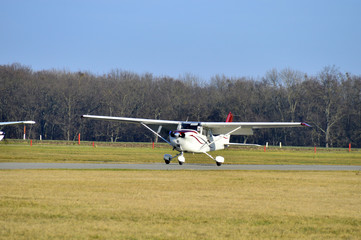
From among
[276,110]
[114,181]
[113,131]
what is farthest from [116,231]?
[276,110]

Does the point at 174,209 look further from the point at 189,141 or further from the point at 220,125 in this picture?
the point at 220,125

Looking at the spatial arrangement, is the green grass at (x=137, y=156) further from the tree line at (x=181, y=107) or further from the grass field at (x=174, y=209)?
the tree line at (x=181, y=107)

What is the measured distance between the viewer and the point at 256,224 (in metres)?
9.38

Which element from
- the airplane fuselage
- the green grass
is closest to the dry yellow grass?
the airplane fuselage

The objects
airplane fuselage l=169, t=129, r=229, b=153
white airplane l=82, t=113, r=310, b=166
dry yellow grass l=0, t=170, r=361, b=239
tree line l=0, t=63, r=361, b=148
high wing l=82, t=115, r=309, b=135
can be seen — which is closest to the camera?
dry yellow grass l=0, t=170, r=361, b=239

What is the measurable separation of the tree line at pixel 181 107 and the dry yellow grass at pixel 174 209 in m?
57.6

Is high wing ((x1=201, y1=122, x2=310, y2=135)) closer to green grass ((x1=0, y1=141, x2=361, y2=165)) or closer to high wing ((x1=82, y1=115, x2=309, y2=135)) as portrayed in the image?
high wing ((x1=82, y1=115, x2=309, y2=135))

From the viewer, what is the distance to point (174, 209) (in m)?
10.9

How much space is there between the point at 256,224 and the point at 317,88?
72.2 m

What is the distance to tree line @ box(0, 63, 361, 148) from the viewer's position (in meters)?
76.3

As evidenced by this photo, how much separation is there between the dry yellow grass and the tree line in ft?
189

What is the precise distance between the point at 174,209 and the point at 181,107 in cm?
7060

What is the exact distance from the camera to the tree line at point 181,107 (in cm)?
7631

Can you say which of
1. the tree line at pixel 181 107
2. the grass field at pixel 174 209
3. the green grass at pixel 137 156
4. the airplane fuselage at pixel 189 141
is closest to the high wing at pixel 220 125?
the airplane fuselage at pixel 189 141
